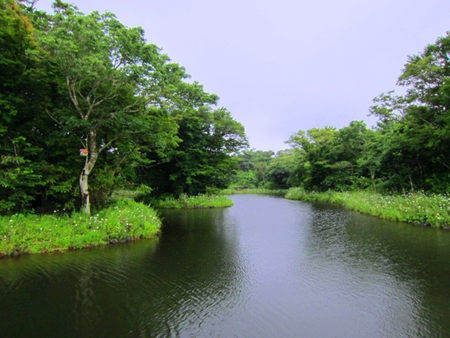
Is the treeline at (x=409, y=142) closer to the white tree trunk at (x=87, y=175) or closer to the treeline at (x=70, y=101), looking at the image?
the treeline at (x=70, y=101)

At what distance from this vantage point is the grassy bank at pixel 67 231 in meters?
8.48

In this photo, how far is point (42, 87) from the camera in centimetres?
1046

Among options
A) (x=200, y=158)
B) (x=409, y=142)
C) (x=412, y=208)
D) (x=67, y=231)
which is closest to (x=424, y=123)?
(x=409, y=142)

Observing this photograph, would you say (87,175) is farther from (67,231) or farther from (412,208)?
(412,208)

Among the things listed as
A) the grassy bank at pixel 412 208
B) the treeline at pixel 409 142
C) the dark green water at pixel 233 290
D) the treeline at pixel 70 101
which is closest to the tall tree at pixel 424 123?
the treeline at pixel 409 142

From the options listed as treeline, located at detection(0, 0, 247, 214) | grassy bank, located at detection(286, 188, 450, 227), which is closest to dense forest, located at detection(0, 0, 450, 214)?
treeline, located at detection(0, 0, 247, 214)

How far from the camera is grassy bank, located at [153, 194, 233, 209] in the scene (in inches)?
942

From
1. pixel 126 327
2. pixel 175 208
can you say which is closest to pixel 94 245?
pixel 126 327

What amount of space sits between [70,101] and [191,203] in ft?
47.5

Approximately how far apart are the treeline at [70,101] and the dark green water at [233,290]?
3304 millimetres

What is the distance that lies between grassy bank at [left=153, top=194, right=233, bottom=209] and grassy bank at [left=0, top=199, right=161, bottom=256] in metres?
12.3

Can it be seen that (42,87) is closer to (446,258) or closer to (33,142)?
(33,142)

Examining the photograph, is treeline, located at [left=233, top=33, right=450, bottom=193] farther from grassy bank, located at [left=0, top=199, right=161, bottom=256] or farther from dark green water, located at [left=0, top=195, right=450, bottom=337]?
grassy bank, located at [left=0, top=199, right=161, bottom=256]

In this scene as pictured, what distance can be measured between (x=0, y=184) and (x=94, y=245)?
361 cm
